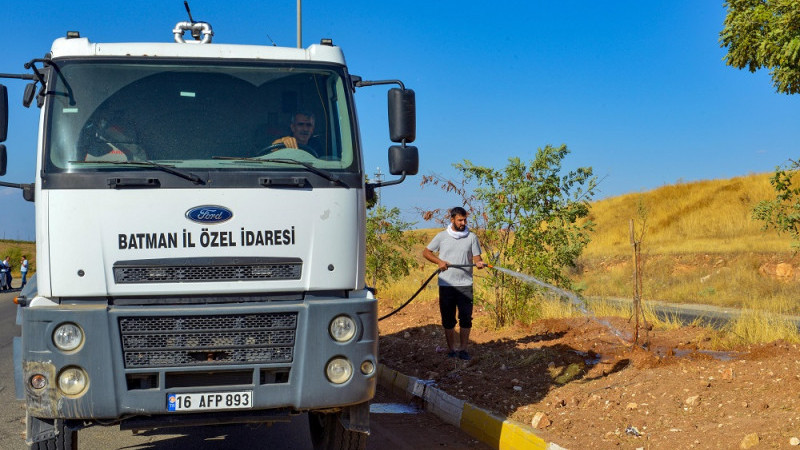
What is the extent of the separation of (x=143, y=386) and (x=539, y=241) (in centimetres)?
735

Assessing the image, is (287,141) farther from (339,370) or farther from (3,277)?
(3,277)

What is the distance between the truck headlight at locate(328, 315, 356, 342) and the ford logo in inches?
38.3

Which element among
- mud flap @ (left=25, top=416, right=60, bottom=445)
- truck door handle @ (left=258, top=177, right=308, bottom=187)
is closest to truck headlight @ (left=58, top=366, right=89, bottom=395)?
mud flap @ (left=25, top=416, right=60, bottom=445)

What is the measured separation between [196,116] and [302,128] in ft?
2.42

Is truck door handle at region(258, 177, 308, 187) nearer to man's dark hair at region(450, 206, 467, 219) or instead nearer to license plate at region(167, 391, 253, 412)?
license plate at region(167, 391, 253, 412)

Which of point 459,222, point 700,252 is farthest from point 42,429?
point 700,252

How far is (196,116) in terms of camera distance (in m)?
5.96

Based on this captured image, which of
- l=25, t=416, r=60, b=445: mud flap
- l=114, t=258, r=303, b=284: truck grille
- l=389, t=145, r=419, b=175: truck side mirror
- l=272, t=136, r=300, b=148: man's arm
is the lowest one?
l=25, t=416, r=60, b=445: mud flap

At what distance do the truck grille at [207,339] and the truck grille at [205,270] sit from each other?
244mm

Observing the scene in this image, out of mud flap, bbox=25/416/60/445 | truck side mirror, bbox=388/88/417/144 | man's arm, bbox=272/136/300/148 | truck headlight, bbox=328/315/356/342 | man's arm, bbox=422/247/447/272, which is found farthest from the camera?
man's arm, bbox=422/247/447/272

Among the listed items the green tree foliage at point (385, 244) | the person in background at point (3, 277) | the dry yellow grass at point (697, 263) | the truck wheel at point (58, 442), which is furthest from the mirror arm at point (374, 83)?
the person in background at point (3, 277)

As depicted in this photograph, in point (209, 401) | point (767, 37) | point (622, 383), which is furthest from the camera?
point (767, 37)

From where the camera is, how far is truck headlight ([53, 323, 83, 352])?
5.22 m

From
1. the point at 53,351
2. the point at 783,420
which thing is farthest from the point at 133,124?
the point at 783,420
